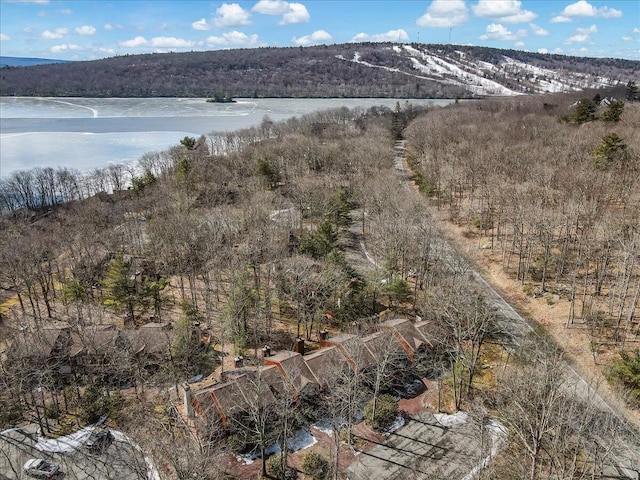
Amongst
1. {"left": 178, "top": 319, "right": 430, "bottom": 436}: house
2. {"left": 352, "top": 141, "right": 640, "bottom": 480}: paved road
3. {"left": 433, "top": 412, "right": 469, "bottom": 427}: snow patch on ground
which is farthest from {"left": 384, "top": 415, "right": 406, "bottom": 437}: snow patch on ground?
{"left": 178, "top": 319, "right": 430, "bottom": 436}: house

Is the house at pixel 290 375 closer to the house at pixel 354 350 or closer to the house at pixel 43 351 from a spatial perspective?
the house at pixel 354 350

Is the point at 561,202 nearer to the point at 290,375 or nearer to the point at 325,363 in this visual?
the point at 325,363

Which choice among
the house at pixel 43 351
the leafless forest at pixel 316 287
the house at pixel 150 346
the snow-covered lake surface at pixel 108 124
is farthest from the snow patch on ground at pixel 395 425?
the snow-covered lake surface at pixel 108 124

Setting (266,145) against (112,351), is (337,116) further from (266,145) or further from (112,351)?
(112,351)

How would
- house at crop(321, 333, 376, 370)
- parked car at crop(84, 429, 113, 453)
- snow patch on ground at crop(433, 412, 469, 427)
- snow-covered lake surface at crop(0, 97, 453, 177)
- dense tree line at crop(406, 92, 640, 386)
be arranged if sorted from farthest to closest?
snow-covered lake surface at crop(0, 97, 453, 177) → dense tree line at crop(406, 92, 640, 386) → house at crop(321, 333, 376, 370) → snow patch on ground at crop(433, 412, 469, 427) → parked car at crop(84, 429, 113, 453)

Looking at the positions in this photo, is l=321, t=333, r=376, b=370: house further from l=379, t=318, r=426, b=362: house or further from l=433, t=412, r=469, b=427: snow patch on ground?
l=433, t=412, r=469, b=427: snow patch on ground
